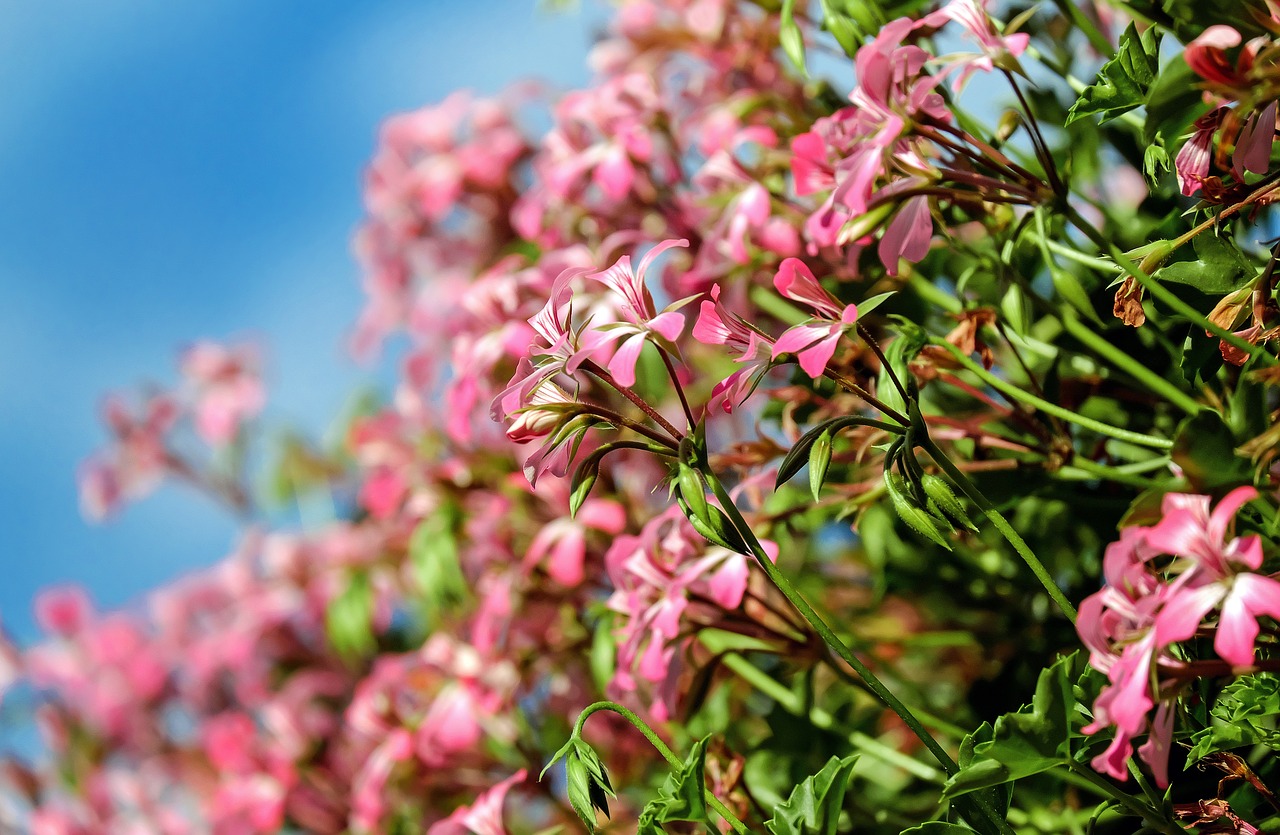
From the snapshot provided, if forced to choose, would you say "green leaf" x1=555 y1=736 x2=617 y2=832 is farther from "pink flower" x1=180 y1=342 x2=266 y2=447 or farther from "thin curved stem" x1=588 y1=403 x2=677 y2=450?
"pink flower" x1=180 y1=342 x2=266 y2=447

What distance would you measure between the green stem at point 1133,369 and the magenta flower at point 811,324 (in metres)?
0.24

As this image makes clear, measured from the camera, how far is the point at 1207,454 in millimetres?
482

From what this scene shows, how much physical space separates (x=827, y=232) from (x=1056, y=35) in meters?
0.46

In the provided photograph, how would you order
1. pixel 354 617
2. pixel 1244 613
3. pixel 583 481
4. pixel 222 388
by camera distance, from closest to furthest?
pixel 1244 613, pixel 583 481, pixel 354 617, pixel 222 388

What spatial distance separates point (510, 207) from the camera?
140 cm

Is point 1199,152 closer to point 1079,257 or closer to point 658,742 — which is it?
point 1079,257

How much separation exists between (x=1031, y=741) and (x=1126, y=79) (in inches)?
13.0

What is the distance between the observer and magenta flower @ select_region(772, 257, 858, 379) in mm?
553

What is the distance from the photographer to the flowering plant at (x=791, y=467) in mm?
542

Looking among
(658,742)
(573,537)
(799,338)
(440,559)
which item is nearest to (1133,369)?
(799,338)

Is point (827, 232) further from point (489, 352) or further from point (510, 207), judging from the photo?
point (510, 207)

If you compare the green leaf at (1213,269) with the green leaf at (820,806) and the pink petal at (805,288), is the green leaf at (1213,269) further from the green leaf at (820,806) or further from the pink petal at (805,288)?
the green leaf at (820,806)

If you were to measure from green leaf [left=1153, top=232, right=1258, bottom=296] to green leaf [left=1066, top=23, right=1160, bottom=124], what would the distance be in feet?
0.26

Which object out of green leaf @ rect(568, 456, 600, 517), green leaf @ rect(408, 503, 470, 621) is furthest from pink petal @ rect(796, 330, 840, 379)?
green leaf @ rect(408, 503, 470, 621)
